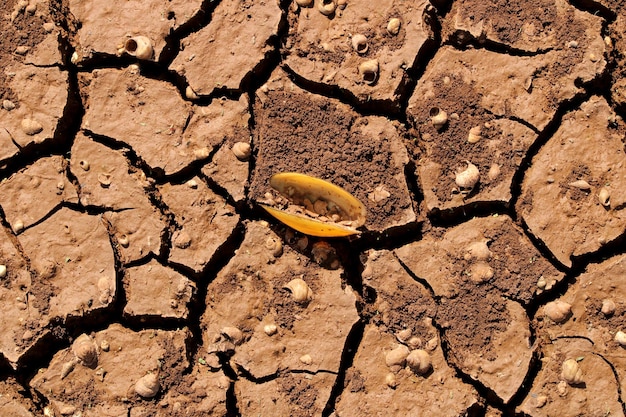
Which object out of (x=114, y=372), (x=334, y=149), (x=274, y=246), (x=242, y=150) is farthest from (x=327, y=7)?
(x=114, y=372)

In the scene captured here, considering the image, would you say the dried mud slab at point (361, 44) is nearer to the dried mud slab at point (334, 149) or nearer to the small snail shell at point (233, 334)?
the dried mud slab at point (334, 149)

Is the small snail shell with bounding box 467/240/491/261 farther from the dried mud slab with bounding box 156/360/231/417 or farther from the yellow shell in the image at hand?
the dried mud slab with bounding box 156/360/231/417

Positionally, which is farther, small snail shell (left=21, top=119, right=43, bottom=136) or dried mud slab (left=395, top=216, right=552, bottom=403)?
small snail shell (left=21, top=119, right=43, bottom=136)

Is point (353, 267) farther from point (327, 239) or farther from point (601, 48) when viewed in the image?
point (601, 48)

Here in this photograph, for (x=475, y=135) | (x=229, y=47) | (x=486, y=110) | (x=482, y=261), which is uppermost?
(x=229, y=47)

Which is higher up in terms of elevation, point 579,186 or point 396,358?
point 579,186

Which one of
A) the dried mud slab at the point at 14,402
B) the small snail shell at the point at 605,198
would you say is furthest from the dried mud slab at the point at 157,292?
the small snail shell at the point at 605,198

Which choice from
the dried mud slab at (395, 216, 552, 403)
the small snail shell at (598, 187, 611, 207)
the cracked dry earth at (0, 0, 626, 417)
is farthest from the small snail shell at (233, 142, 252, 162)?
the small snail shell at (598, 187, 611, 207)

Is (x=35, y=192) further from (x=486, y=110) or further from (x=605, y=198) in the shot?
(x=605, y=198)
